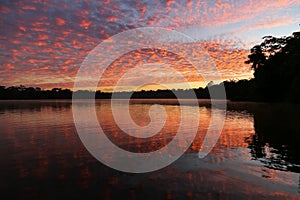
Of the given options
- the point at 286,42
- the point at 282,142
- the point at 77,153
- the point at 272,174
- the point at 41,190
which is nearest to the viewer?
the point at 41,190

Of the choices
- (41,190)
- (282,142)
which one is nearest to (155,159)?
(41,190)

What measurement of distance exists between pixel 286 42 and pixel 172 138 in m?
83.3

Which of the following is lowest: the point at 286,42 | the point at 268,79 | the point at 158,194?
the point at 158,194

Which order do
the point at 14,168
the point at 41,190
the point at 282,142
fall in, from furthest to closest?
1. the point at 282,142
2. the point at 14,168
3. the point at 41,190

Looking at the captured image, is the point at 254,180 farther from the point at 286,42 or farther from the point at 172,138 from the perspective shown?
the point at 286,42

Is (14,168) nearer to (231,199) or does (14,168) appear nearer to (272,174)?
(231,199)

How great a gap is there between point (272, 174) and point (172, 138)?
10.2 metres

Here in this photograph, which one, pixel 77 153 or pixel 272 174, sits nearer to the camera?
pixel 272 174

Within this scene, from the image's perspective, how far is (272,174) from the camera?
10.6m

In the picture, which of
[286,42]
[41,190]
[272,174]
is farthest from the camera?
[286,42]

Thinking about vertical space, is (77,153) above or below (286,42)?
below

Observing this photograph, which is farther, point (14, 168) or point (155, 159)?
point (155, 159)

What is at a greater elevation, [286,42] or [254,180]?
[286,42]

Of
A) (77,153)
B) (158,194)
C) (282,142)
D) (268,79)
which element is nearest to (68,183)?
(158,194)
